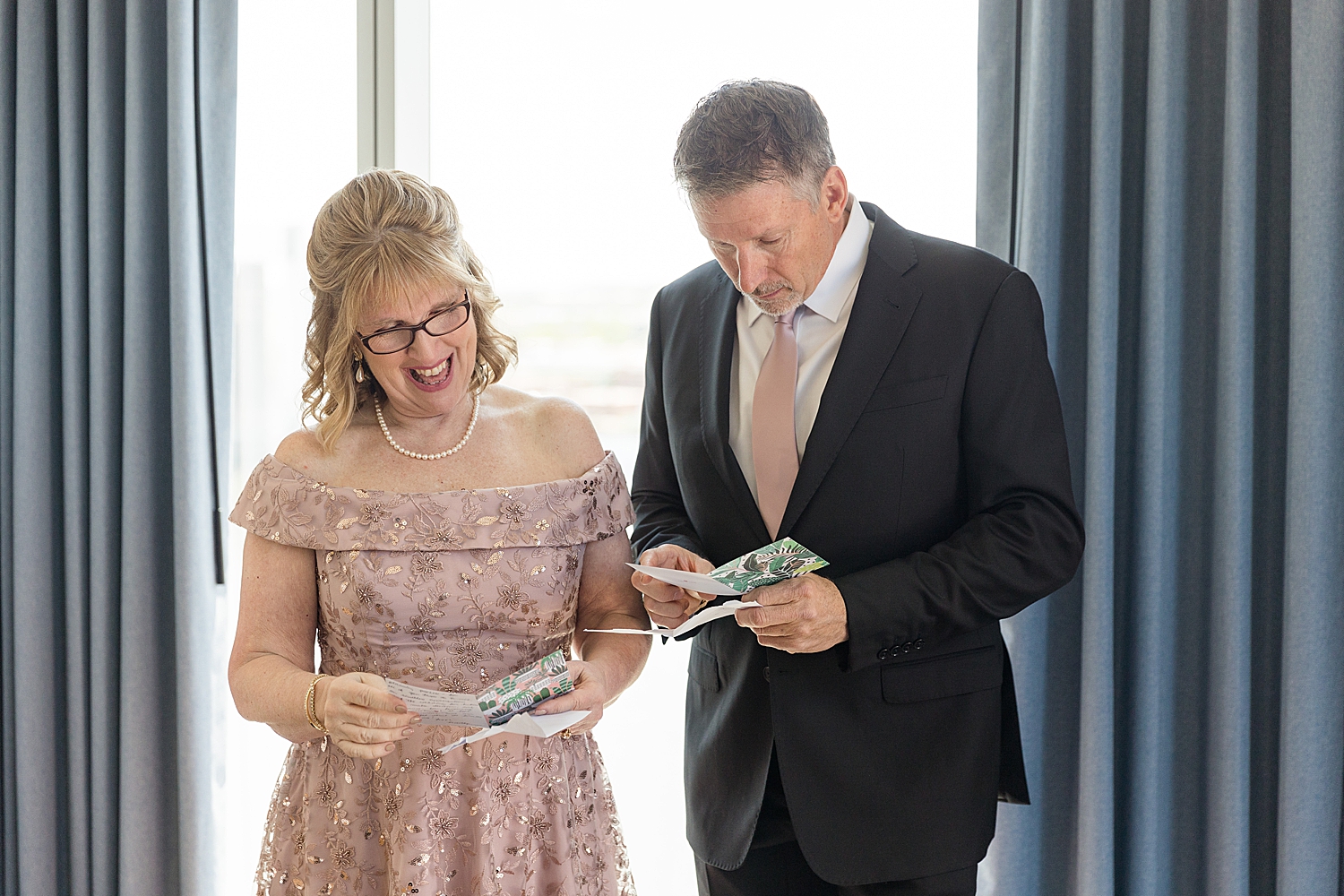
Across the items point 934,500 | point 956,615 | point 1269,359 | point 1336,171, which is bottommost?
point 956,615

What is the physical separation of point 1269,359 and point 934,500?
2.93ft

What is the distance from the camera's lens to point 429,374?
164cm

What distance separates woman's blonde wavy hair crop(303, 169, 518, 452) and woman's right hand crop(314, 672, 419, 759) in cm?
42

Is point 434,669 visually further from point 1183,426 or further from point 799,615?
point 1183,426

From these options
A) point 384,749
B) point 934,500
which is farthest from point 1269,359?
point 384,749

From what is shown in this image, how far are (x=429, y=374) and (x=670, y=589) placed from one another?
1.69 ft

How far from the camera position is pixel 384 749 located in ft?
4.88

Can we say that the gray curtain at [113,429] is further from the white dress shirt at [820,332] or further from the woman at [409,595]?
the white dress shirt at [820,332]

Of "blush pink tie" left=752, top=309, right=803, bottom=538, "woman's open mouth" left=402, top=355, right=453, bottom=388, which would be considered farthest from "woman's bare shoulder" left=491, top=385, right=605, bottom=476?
"blush pink tie" left=752, top=309, right=803, bottom=538

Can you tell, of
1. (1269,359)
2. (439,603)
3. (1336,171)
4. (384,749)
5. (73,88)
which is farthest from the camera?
(73,88)

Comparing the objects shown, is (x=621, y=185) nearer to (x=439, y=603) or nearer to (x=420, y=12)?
(x=420, y=12)

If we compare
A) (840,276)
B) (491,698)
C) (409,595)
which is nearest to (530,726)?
(491,698)

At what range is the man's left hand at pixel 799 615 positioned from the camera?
1516 millimetres

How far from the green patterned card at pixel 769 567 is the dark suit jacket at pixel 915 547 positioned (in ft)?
0.41
